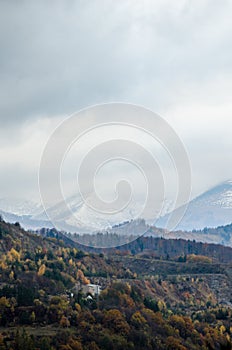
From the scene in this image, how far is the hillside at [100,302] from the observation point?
74000 millimetres

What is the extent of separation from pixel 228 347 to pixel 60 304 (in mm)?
54147

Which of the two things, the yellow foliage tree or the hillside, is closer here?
the hillside

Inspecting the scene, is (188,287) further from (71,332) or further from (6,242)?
(71,332)

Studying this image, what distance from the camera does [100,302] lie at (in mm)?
93875

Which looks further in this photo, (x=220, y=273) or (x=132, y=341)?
(x=220, y=273)

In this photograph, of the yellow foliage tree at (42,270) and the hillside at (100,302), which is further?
the yellow foliage tree at (42,270)

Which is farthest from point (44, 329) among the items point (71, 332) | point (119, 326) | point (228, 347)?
point (228, 347)

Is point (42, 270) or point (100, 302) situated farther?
point (42, 270)

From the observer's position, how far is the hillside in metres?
→ 74.0

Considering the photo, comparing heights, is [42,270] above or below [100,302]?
above

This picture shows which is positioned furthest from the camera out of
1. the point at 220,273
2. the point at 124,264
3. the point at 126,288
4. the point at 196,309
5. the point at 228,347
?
the point at 124,264

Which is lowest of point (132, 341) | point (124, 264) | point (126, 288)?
point (132, 341)

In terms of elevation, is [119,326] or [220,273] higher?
[220,273]

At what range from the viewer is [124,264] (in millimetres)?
174625
